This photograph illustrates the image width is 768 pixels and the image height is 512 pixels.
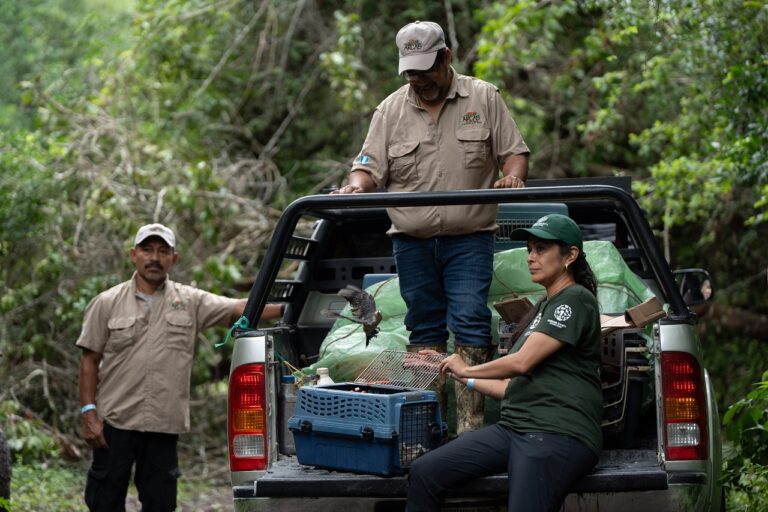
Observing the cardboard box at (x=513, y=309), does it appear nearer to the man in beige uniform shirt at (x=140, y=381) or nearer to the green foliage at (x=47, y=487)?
the man in beige uniform shirt at (x=140, y=381)

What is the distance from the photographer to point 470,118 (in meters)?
5.15

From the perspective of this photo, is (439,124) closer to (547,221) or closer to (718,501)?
(547,221)

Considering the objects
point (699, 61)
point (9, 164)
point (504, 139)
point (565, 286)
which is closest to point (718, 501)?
point (565, 286)

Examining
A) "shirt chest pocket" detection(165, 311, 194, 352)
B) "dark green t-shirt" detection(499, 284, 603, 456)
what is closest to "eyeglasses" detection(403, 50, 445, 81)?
"dark green t-shirt" detection(499, 284, 603, 456)

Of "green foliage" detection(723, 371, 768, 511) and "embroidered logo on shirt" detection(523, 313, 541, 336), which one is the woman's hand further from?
"green foliage" detection(723, 371, 768, 511)

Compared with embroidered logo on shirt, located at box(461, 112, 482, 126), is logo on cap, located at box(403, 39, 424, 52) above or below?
above

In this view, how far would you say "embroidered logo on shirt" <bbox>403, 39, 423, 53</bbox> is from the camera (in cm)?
494

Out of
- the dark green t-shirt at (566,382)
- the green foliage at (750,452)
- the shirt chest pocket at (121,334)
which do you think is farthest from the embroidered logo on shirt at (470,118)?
the shirt chest pocket at (121,334)

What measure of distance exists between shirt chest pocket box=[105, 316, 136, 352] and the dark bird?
4.98ft

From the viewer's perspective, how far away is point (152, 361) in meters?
6.23

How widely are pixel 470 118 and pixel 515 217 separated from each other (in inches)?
46.1

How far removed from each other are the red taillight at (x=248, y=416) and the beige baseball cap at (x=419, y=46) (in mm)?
1449

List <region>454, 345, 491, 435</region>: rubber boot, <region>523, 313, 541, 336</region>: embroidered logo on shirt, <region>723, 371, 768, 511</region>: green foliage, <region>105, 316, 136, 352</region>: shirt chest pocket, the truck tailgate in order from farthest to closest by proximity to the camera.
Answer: <region>105, 316, 136, 352</region>: shirt chest pocket < <region>723, 371, 768, 511</region>: green foliage < <region>454, 345, 491, 435</region>: rubber boot < <region>523, 313, 541, 336</region>: embroidered logo on shirt < the truck tailgate

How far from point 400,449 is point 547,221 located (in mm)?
1014
